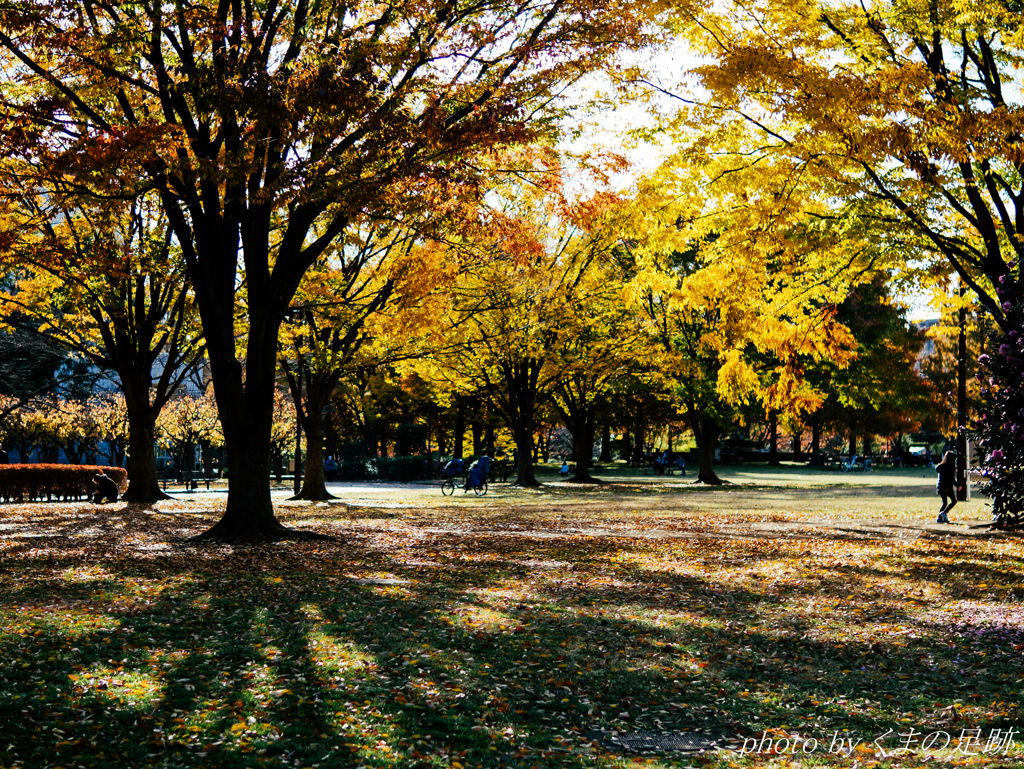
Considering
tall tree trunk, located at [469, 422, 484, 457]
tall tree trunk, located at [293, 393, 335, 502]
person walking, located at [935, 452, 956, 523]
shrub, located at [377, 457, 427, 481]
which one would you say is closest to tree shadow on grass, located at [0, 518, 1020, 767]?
person walking, located at [935, 452, 956, 523]

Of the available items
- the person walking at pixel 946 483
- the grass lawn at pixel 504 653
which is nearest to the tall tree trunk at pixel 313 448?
the grass lawn at pixel 504 653

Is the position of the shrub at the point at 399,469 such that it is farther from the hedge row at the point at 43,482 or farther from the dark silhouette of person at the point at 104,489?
the dark silhouette of person at the point at 104,489

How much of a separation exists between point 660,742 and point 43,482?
2372cm

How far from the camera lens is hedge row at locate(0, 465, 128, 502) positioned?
23047 millimetres

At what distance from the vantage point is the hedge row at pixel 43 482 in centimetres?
2305

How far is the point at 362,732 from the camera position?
4.43m

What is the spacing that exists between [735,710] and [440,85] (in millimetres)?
9673

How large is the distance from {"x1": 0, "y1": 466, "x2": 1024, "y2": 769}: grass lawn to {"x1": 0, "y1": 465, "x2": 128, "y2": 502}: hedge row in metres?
12.8

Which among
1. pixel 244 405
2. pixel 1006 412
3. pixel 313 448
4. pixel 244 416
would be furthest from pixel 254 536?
pixel 313 448

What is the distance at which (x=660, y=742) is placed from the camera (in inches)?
176

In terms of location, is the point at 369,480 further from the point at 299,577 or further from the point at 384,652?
the point at 384,652

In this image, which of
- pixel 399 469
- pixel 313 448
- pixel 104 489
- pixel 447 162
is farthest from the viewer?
pixel 399 469

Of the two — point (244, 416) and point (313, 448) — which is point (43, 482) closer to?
point (313, 448)

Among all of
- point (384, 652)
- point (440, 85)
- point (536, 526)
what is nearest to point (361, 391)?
point (536, 526)
